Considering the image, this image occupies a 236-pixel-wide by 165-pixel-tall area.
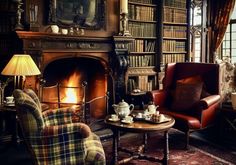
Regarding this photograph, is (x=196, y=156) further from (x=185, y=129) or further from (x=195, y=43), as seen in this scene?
(x=195, y=43)

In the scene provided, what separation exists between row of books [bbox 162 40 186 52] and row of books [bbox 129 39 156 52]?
268 mm

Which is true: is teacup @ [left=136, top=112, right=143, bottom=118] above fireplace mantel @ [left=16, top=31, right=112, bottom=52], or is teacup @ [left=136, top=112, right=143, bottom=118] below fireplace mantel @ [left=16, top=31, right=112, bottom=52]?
below

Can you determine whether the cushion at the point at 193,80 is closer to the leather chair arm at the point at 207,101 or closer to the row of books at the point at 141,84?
the leather chair arm at the point at 207,101

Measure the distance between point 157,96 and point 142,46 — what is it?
4.78ft

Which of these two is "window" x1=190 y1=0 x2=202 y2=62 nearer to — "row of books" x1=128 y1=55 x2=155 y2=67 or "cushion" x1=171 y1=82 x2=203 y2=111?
"row of books" x1=128 y1=55 x2=155 y2=67

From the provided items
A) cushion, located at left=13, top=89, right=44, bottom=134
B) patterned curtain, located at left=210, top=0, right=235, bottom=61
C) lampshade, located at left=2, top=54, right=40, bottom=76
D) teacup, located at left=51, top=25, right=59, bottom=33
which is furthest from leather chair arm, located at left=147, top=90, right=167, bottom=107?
patterned curtain, located at left=210, top=0, right=235, bottom=61

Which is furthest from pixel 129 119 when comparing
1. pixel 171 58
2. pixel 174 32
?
pixel 174 32

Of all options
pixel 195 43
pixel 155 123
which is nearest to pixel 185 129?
pixel 155 123

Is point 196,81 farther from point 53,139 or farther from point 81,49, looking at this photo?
point 53,139

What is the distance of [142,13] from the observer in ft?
18.0

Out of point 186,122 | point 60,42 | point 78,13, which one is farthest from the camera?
point 78,13

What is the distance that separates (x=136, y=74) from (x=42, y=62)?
1.95m

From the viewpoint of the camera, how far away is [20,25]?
3.91m

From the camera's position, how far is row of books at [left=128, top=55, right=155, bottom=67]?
17.9ft
